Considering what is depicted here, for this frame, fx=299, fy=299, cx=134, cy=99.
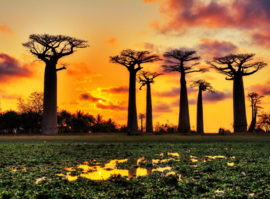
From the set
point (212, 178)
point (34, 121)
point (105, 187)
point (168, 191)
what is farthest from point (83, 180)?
point (34, 121)

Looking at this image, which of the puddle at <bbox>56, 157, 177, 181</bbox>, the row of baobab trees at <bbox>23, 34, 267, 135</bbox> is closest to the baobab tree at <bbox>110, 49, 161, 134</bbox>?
the row of baobab trees at <bbox>23, 34, 267, 135</bbox>

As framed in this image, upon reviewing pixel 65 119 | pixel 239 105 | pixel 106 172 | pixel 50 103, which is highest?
pixel 50 103

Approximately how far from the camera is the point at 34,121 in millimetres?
43094

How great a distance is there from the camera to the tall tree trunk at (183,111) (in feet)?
120

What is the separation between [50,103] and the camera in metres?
31.2

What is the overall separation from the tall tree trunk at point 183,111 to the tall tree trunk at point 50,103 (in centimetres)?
1503

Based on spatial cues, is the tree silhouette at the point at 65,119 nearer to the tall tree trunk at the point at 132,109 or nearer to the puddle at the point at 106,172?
the tall tree trunk at the point at 132,109

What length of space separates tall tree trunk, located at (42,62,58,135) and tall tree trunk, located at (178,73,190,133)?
15.0 metres

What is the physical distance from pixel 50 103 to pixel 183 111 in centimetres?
1594

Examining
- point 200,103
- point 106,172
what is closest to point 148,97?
point 200,103

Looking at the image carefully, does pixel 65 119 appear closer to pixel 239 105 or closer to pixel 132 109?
pixel 132 109

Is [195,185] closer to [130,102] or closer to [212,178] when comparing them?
[212,178]

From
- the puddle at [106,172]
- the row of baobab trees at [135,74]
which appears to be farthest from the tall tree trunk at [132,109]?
the puddle at [106,172]

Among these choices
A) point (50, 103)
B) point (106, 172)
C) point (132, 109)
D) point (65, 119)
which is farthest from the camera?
Answer: point (65, 119)
